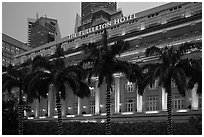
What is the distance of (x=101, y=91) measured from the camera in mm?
68562

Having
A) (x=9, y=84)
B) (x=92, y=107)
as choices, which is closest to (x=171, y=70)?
(x=9, y=84)

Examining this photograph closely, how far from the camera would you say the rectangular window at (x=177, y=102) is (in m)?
54.2

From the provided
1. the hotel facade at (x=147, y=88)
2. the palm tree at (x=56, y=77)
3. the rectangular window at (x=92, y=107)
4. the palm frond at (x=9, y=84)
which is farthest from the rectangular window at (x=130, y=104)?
the palm frond at (x=9, y=84)

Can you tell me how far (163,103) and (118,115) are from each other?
9.16 meters

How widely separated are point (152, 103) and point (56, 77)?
96.1ft

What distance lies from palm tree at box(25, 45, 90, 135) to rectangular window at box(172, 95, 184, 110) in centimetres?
2385

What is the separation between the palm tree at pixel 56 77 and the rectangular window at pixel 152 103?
24.9 m

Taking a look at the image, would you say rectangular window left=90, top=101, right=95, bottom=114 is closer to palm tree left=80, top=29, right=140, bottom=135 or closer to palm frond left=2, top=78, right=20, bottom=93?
palm frond left=2, top=78, right=20, bottom=93

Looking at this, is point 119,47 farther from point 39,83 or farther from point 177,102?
point 177,102

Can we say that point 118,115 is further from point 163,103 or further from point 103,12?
point 103,12

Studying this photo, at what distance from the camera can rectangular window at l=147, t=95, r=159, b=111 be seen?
57.9m

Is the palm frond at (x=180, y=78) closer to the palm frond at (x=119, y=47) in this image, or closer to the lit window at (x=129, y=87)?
the palm frond at (x=119, y=47)

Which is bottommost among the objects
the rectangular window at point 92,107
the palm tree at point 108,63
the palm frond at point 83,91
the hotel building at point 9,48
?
the rectangular window at point 92,107

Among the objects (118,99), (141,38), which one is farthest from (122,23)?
(118,99)
